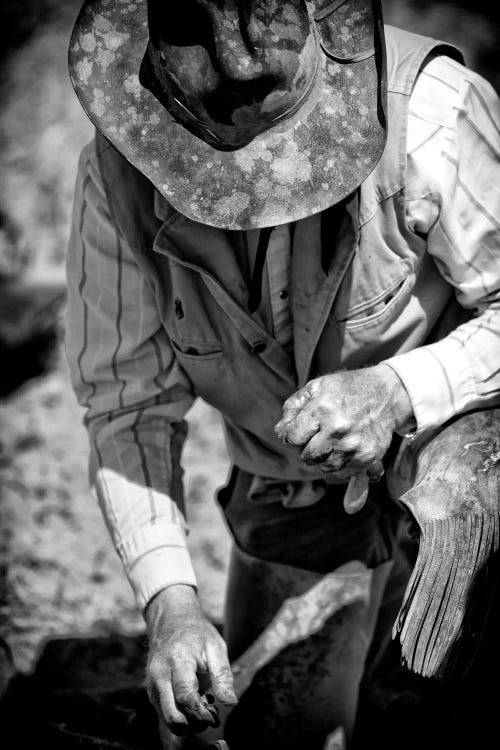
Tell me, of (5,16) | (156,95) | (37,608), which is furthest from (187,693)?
(5,16)

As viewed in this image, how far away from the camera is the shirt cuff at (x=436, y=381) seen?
4.78ft

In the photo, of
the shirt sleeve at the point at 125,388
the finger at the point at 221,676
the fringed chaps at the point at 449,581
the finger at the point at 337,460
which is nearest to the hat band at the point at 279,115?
the shirt sleeve at the point at 125,388

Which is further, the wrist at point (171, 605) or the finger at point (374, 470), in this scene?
the wrist at point (171, 605)

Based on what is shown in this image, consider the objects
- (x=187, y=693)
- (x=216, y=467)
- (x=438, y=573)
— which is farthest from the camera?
(x=216, y=467)

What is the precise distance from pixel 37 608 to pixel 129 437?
144 cm

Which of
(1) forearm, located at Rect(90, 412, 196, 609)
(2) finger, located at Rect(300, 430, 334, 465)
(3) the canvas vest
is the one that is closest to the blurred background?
(1) forearm, located at Rect(90, 412, 196, 609)

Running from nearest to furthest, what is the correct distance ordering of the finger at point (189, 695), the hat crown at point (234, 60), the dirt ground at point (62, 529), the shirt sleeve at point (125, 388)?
the hat crown at point (234, 60) → the finger at point (189, 695) → the shirt sleeve at point (125, 388) → the dirt ground at point (62, 529)

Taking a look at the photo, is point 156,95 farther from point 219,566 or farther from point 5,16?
point 5,16

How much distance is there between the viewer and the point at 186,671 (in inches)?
56.2

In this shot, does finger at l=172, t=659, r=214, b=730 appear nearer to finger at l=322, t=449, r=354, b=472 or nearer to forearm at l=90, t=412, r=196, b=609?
forearm at l=90, t=412, r=196, b=609

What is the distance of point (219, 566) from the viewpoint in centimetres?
310

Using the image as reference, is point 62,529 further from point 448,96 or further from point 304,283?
point 448,96

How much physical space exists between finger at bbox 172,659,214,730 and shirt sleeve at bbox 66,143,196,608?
222 millimetres

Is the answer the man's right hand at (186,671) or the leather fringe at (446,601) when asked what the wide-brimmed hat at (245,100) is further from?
the man's right hand at (186,671)
